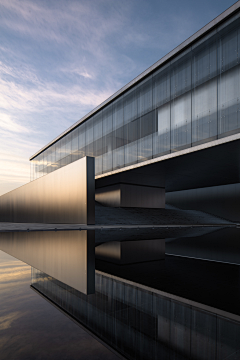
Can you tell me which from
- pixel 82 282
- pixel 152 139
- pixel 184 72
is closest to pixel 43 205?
pixel 152 139

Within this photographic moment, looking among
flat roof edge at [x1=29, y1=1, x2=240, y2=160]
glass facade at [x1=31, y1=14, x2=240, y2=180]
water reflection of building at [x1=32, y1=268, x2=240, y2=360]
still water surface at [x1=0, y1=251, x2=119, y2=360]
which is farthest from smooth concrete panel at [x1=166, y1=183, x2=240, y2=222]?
still water surface at [x1=0, y1=251, x2=119, y2=360]

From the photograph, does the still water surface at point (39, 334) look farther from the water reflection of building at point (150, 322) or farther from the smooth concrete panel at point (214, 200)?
the smooth concrete panel at point (214, 200)

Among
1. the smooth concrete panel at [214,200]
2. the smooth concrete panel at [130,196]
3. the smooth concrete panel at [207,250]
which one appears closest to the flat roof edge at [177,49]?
the smooth concrete panel at [130,196]

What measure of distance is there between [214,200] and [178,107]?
2275 centimetres

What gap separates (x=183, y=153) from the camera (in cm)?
2058

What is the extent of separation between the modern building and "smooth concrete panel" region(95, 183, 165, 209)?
0.42 ft

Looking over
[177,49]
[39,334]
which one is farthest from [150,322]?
[177,49]

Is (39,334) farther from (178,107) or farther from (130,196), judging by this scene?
(130,196)

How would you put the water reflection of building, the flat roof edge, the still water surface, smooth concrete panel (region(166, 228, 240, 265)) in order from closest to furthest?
the still water surface, the water reflection of building, smooth concrete panel (region(166, 228, 240, 265)), the flat roof edge

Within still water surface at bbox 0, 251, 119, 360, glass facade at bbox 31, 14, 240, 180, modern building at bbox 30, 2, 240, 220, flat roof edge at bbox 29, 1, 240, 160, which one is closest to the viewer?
still water surface at bbox 0, 251, 119, 360

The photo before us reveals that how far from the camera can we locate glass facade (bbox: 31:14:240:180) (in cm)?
1825

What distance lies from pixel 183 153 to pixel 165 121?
12.9ft

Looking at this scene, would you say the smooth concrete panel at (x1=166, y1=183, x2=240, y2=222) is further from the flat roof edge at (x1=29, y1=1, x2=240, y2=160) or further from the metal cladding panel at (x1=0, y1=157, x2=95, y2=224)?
the metal cladding panel at (x1=0, y1=157, x2=95, y2=224)

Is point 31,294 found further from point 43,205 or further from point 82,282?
point 43,205
